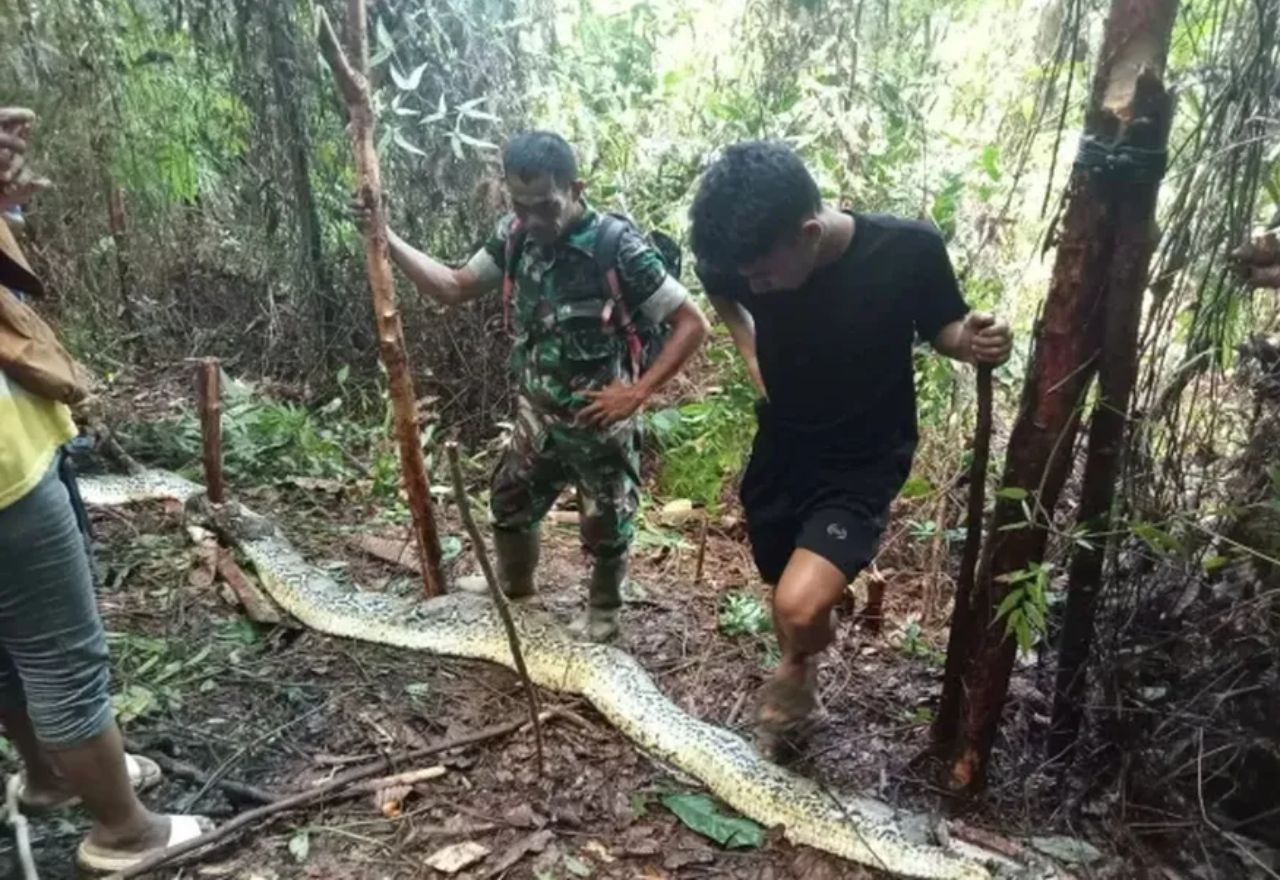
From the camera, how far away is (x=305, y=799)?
9.28ft

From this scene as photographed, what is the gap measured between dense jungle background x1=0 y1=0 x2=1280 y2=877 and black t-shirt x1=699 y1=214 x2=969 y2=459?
351mm

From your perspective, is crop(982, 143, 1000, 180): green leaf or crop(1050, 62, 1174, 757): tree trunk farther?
crop(982, 143, 1000, 180): green leaf

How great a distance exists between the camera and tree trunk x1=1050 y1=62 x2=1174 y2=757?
221 centimetres

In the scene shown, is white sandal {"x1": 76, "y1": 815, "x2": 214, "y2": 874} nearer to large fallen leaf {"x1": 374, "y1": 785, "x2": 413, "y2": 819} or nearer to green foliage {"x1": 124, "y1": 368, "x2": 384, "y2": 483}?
large fallen leaf {"x1": 374, "y1": 785, "x2": 413, "y2": 819}

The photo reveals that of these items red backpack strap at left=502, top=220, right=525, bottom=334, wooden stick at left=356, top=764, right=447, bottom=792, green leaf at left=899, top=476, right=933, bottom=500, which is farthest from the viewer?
green leaf at left=899, top=476, right=933, bottom=500

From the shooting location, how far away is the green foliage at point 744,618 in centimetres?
406

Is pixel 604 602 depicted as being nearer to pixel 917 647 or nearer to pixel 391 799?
pixel 391 799

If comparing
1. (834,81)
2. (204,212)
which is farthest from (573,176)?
(204,212)

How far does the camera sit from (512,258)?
11.3 feet

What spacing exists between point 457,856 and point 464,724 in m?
0.69

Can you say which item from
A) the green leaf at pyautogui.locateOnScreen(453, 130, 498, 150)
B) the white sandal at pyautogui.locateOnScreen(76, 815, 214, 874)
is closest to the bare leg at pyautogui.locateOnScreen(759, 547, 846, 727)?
the white sandal at pyautogui.locateOnScreen(76, 815, 214, 874)

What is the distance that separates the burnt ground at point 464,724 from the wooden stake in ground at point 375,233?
2.45 ft

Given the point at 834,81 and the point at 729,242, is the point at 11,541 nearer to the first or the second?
the point at 729,242

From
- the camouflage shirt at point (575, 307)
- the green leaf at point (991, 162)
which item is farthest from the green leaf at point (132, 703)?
the green leaf at point (991, 162)
